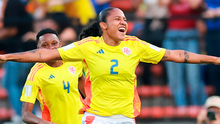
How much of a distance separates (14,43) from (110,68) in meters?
4.78

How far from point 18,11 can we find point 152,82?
3.43 metres

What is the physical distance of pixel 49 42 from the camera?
6.12 m

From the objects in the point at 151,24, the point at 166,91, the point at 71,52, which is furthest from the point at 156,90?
the point at 71,52

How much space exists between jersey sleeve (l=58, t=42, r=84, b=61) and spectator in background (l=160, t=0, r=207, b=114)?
431 centimetres

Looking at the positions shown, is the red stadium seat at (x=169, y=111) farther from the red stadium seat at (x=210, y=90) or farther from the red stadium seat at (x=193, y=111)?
the red stadium seat at (x=210, y=90)

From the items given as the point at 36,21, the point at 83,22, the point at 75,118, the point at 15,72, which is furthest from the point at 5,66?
the point at 75,118

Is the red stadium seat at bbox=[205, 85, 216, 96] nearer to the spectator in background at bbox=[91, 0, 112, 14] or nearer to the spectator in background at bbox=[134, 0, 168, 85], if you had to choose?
the spectator in background at bbox=[134, 0, 168, 85]

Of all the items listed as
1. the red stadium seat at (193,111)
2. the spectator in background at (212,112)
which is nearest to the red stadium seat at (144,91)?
the red stadium seat at (193,111)

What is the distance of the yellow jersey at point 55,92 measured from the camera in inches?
233

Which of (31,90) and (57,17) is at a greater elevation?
(57,17)

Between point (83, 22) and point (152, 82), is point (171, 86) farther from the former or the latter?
point (83, 22)

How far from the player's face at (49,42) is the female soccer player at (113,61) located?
3.37 ft

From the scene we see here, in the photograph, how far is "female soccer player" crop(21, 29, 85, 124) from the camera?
19.3 ft

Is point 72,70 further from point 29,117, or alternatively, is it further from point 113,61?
point 113,61
